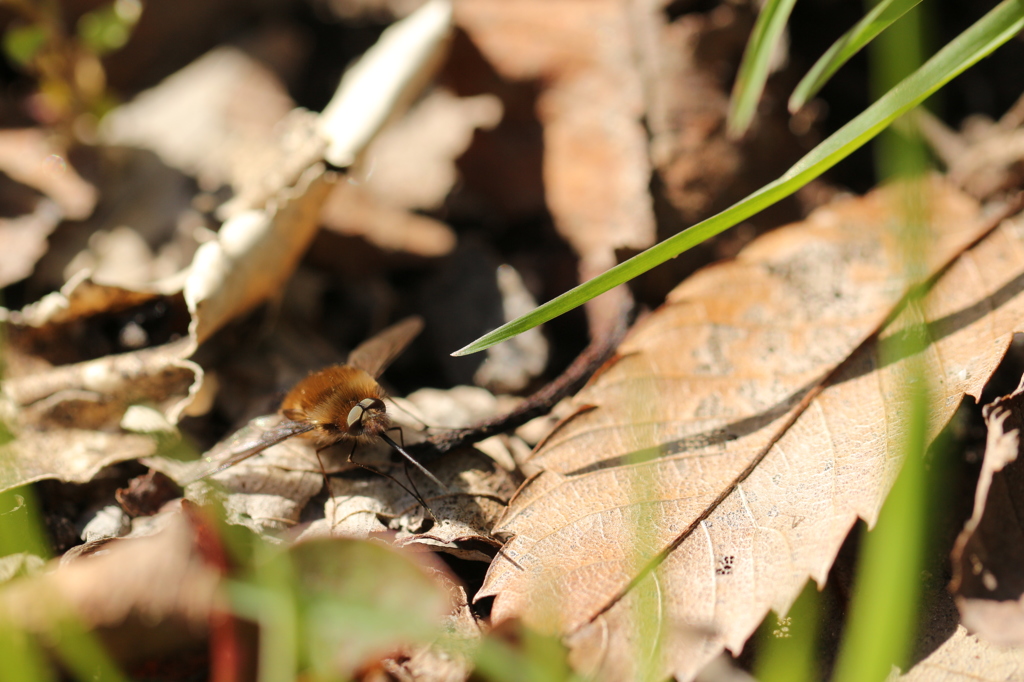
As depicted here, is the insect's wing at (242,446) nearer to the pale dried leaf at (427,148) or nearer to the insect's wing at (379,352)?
the insect's wing at (379,352)

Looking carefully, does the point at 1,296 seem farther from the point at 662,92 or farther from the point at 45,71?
the point at 662,92

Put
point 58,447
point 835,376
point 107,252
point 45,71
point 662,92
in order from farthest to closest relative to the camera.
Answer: point 45,71
point 107,252
point 662,92
point 58,447
point 835,376

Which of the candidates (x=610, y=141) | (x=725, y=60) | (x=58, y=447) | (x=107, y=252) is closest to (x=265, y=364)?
(x=58, y=447)

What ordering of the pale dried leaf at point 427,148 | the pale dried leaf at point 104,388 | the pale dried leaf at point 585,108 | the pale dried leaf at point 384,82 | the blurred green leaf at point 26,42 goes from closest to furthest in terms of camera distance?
the pale dried leaf at point 104,388 < the pale dried leaf at point 585,108 < the pale dried leaf at point 384,82 < the blurred green leaf at point 26,42 < the pale dried leaf at point 427,148

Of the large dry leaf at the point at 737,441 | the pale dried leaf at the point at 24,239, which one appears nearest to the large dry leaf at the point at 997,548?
the large dry leaf at the point at 737,441

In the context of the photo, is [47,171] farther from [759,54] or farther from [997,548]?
[997,548]

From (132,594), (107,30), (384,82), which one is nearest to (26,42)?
(107,30)

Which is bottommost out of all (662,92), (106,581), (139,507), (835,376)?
(139,507)
